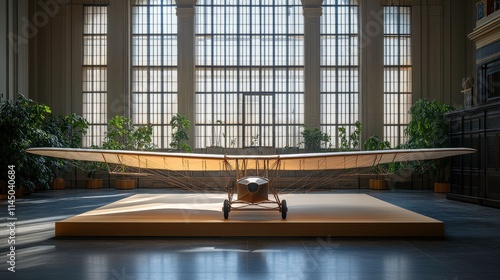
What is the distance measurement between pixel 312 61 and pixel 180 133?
25.2ft

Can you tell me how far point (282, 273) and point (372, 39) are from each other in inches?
837

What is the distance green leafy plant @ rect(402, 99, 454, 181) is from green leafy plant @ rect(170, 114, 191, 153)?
10.0 m

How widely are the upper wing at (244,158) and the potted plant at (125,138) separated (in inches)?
488

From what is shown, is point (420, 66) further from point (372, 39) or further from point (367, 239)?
point (367, 239)

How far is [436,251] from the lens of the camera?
352 inches

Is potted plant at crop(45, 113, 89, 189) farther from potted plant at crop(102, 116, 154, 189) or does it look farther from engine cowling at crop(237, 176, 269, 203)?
engine cowling at crop(237, 176, 269, 203)

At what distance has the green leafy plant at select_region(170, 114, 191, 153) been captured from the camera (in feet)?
81.6

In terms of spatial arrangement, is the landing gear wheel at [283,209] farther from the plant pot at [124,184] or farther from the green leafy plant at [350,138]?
the plant pot at [124,184]

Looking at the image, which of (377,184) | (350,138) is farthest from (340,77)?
(377,184)

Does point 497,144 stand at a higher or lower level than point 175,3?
lower

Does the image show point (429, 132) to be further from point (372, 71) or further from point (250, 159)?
point (250, 159)

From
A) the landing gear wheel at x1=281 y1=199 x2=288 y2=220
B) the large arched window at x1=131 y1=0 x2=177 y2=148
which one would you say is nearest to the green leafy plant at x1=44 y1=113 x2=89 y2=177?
the large arched window at x1=131 y1=0 x2=177 y2=148

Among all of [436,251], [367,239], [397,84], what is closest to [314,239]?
[367,239]

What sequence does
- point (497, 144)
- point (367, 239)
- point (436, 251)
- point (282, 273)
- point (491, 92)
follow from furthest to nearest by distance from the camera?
point (491, 92) < point (497, 144) < point (367, 239) < point (436, 251) < point (282, 273)
